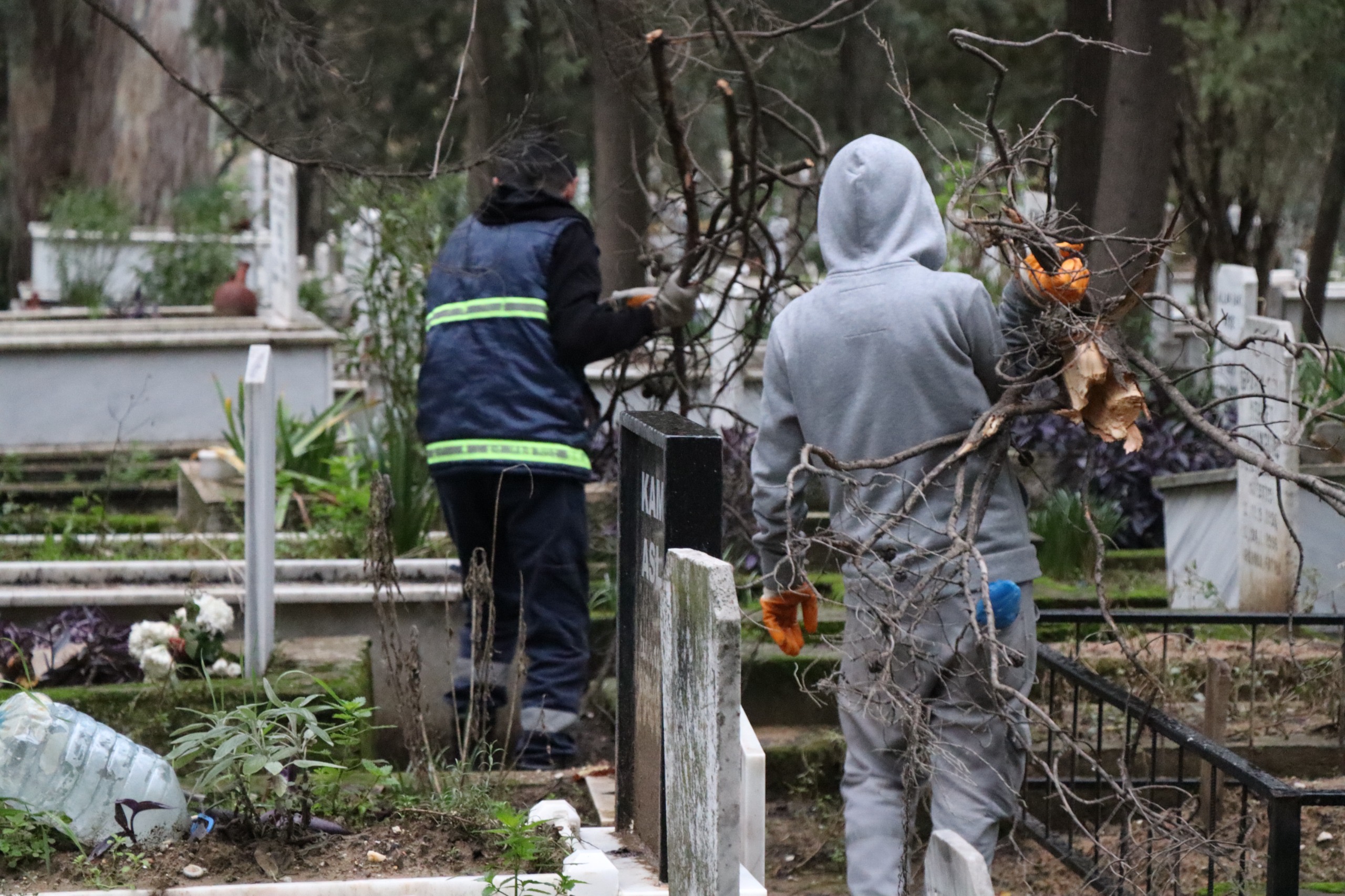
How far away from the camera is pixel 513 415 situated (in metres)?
5.41

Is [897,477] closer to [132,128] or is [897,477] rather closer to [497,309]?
[497,309]

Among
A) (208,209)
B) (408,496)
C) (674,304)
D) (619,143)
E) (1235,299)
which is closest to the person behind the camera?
(674,304)

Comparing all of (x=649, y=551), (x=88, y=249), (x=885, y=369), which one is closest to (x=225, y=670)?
(x=649, y=551)

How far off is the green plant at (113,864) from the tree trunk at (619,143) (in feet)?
9.60

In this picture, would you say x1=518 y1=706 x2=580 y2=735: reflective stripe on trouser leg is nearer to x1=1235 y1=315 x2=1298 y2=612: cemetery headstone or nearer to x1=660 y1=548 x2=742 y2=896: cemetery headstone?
x1=660 y1=548 x2=742 y2=896: cemetery headstone

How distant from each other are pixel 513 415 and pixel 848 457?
6.15ft

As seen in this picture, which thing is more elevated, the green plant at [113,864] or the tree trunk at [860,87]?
the tree trunk at [860,87]

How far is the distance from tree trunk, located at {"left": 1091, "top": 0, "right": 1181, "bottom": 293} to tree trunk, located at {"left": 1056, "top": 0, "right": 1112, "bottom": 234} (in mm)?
244

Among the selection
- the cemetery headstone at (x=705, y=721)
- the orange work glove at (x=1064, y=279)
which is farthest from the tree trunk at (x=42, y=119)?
the cemetery headstone at (x=705, y=721)

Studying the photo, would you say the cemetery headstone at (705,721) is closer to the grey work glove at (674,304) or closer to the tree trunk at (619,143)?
the grey work glove at (674,304)

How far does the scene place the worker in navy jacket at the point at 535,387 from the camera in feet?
17.7

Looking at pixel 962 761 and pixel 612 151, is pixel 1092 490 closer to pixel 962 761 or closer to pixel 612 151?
pixel 612 151

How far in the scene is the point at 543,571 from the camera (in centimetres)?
545

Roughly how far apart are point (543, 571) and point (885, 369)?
2063 millimetres
